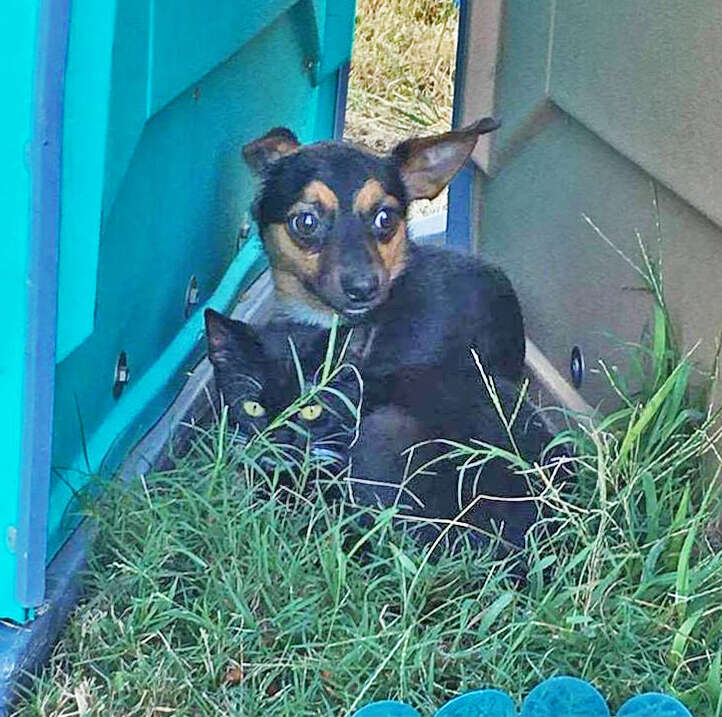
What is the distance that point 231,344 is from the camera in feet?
8.45

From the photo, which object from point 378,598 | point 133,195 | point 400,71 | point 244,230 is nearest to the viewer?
point 378,598

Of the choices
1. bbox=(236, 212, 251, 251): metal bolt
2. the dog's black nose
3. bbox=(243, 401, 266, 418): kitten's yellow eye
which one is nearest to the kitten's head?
bbox=(243, 401, 266, 418): kitten's yellow eye

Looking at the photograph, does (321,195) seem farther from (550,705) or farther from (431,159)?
(550,705)

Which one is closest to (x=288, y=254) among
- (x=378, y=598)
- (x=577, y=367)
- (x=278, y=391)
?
(x=278, y=391)

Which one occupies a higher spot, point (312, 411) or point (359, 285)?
point (359, 285)

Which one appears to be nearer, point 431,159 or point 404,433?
point 404,433

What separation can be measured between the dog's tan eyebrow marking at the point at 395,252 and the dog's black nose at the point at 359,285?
10 centimetres

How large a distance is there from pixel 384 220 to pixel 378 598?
826mm

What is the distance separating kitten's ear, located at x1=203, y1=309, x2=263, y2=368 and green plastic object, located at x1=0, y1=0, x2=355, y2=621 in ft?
0.51

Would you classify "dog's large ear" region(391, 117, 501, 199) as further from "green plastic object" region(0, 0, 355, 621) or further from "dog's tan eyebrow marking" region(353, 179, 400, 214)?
"green plastic object" region(0, 0, 355, 621)

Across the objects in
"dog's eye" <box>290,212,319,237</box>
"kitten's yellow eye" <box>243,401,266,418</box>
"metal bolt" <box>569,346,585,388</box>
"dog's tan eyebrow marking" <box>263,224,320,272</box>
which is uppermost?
"dog's eye" <box>290,212,319,237</box>

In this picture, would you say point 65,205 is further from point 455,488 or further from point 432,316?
point 432,316

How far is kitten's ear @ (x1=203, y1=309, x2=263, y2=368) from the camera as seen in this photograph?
2.56 m

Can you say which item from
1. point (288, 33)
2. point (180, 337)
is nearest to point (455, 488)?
point (180, 337)
